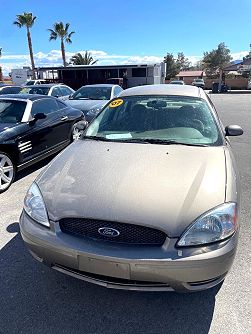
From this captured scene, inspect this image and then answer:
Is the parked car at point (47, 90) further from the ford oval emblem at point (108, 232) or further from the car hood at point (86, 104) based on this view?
the ford oval emblem at point (108, 232)

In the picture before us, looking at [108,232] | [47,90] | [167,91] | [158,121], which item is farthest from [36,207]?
[47,90]

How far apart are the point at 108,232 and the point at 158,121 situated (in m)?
1.74

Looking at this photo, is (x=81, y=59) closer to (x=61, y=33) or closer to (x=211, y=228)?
(x=61, y=33)

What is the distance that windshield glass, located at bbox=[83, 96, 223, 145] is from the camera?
319 cm

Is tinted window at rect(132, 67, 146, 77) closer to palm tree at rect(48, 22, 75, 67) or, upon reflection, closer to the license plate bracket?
palm tree at rect(48, 22, 75, 67)

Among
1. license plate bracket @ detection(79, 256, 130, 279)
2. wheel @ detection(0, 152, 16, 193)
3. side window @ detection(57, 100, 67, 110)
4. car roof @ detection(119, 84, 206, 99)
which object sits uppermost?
car roof @ detection(119, 84, 206, 99)

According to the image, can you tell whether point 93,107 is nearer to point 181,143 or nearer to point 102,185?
point 181,143

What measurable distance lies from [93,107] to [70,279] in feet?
22.0

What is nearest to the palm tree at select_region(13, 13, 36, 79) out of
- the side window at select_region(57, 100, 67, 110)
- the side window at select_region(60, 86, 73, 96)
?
the side window at select_region(60, 86, 73, 96)

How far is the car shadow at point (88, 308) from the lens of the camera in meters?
2.17

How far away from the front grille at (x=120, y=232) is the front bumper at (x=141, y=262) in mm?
41

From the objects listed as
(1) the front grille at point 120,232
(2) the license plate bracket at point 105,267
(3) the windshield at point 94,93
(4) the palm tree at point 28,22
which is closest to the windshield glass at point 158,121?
(1) the front grille at point 120,232

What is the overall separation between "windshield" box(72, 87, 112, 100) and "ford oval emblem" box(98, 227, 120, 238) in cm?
803

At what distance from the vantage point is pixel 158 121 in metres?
3.42
